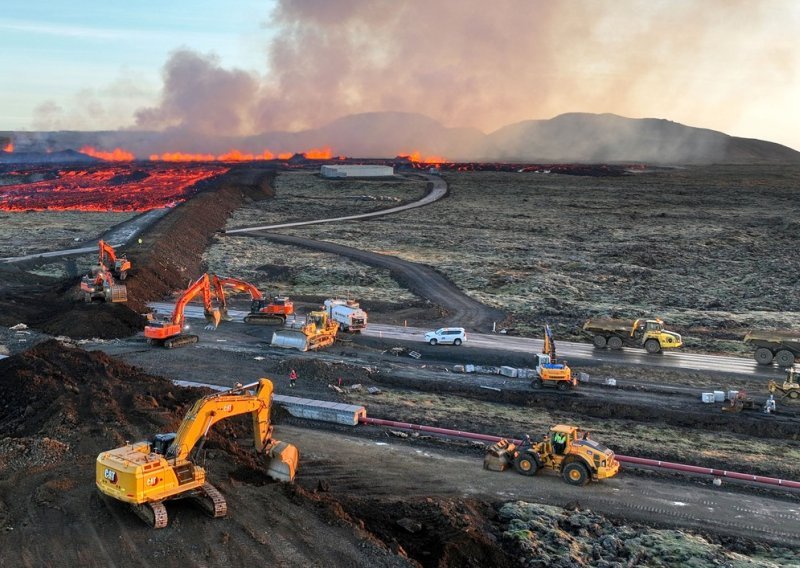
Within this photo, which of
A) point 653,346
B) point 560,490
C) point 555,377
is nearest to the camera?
point 560,490

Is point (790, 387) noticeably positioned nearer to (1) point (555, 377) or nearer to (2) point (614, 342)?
(1) point (555, 377)

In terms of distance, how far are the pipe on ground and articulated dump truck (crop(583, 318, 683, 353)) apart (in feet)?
57.4

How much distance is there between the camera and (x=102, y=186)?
138000 millimetres

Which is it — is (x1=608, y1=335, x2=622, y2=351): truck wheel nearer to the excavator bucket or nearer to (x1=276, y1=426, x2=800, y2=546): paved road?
(x1=276, y1=426, x2=800, y2=546): paved road

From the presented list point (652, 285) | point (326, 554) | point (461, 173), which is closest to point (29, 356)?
point (326, 554)

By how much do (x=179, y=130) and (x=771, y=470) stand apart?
18075 cm

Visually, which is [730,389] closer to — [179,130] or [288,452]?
[288,452]

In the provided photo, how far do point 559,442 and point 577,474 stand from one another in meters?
1.22

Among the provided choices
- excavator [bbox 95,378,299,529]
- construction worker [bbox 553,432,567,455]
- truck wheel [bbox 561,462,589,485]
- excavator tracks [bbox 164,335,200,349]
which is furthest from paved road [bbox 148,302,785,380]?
excavator [bbox 95,378,299,529]

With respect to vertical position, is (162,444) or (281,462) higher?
(162,444)

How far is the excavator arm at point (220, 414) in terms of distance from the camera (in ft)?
66.8

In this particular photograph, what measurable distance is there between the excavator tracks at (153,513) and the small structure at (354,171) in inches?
5166

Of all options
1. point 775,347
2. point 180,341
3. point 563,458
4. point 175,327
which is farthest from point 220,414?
point 775,347

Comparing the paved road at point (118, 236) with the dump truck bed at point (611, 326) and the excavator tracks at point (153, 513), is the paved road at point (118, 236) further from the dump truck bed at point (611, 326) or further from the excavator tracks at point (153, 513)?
the excavator tracks at point (153, 513)
